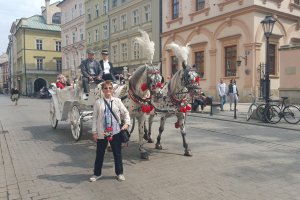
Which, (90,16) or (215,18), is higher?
(90,16)

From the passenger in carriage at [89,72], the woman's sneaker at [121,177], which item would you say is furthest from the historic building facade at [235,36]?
the woman's sneaker at [121,177]

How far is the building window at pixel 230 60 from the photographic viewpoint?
22075mm

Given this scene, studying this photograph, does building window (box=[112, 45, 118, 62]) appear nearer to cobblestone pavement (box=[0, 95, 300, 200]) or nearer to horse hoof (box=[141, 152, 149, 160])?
cobblestone pavement (box=[0, 95, 300, 200])

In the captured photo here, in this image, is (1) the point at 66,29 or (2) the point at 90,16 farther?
(1) the point at 66,29

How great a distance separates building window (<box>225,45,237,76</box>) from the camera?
72.4 ft

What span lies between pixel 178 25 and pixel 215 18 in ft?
15.4

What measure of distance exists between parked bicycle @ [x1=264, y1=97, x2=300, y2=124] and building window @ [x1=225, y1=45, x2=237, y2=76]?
9845 millimetres

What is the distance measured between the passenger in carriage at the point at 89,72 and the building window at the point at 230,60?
1537 centimetres

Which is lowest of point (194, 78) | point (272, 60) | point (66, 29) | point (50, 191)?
point (50, 191)

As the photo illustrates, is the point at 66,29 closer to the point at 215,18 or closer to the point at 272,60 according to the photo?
the point at 215,18

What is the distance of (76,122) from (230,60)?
Result: 16277 mm

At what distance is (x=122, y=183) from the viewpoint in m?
5.12

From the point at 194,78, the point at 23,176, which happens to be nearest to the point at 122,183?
the point at 23,176

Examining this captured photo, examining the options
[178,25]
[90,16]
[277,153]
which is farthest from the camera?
[90,16]
